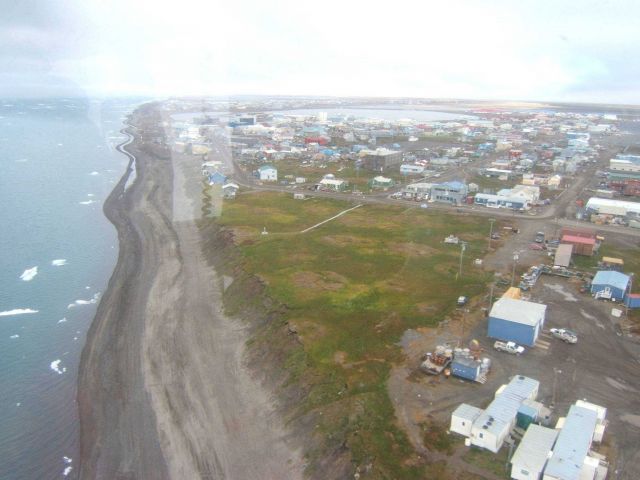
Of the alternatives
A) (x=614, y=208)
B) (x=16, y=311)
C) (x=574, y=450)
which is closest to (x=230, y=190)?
(x=16, y=311)

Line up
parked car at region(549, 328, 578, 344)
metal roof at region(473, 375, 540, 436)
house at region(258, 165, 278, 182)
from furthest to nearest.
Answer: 1. house at region(258, 165, 278, 182)
2. parked car at region(549, 328, 578, 344)
3. metal roof at region(473, 375, 540, 436)

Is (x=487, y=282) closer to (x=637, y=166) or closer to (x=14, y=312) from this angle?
(x=14, y=312)

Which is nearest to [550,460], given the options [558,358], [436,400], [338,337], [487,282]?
[436,400]

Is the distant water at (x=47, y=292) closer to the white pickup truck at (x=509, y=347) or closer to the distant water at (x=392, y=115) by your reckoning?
the white pickup truck at (x=509, y=347)

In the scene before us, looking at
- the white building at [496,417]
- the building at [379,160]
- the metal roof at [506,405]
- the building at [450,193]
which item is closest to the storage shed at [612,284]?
the metal roof at [506,405]

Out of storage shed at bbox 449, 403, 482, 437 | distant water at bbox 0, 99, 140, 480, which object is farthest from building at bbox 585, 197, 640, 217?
distant water at bbox 0, 99, 140, 480

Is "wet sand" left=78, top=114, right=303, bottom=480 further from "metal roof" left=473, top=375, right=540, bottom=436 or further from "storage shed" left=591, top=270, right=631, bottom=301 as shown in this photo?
"storage shed" left=591, top=270, right=631, bottom=301
